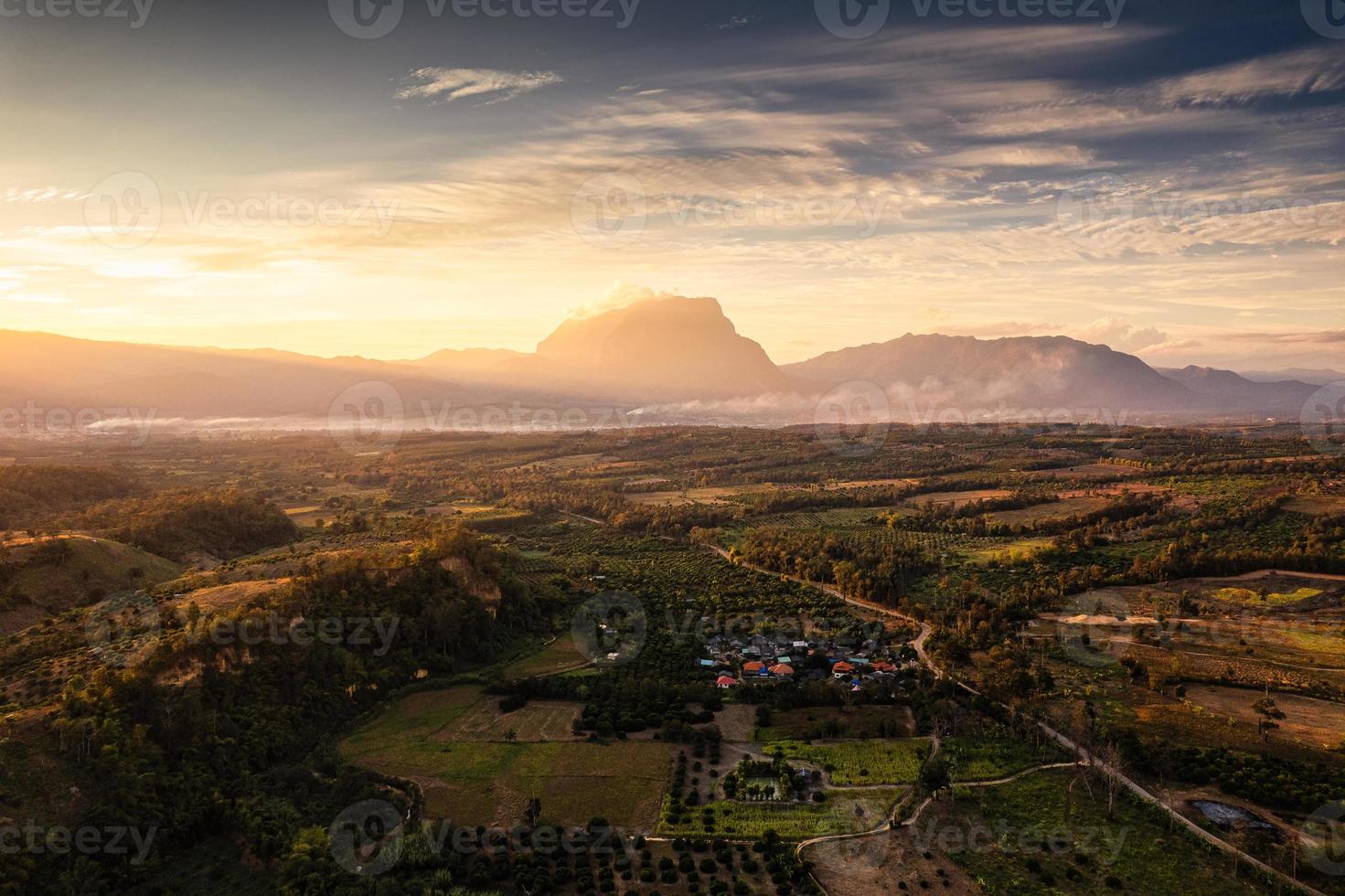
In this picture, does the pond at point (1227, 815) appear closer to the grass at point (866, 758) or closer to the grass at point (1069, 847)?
the grass at point (1069, 847)

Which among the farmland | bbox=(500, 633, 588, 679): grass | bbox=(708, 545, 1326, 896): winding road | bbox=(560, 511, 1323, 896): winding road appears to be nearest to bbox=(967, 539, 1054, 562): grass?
the farmland

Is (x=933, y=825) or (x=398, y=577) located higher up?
(x=398, y=577)

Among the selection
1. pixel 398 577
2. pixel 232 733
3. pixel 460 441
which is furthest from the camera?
pixel 460 441

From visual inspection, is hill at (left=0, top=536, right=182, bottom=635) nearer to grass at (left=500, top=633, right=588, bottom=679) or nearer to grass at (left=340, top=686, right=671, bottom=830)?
grass at (left=340, top=686, right=671, bottom=830)

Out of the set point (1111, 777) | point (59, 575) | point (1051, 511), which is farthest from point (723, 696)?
point (1051, 511)

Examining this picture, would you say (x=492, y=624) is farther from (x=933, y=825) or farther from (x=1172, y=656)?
(x=1172, y=656)

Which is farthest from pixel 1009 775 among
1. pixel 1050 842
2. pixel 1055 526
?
pixel 1055 526

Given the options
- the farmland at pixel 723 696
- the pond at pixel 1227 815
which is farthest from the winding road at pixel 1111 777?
the pond at pixel 1227 815

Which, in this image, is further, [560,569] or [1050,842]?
[560,569]

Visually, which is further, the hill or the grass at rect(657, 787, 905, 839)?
the hill
